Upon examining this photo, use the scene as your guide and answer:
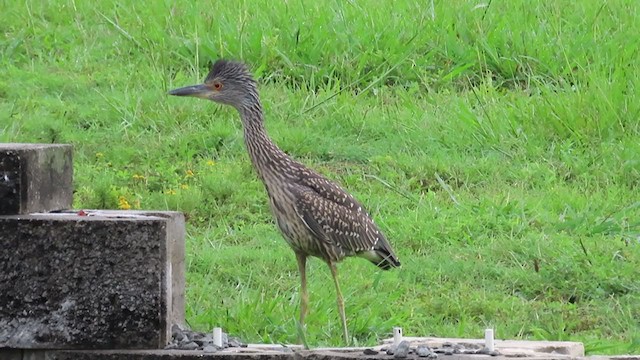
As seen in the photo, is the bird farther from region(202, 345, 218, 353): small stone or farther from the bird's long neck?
region(202, 345, 218, 353): small stone

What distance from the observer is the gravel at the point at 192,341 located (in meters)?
6.29

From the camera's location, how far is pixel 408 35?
12359mm

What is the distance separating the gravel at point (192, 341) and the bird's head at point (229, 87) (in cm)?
198

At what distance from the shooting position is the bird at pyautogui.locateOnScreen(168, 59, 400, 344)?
7.79 m

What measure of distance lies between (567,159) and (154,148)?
3.30 metres

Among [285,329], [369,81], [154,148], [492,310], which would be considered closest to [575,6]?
[369,81]

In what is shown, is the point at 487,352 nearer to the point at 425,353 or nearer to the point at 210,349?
the point at 425,353

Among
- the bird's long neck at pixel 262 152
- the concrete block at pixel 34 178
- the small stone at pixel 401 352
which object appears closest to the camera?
the small stone at pixel 401 352

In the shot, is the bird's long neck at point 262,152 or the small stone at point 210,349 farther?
the bird's long neck at point 262,152

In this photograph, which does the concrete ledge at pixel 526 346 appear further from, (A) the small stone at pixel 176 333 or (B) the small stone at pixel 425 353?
(A) the small stone at pixel 176 333

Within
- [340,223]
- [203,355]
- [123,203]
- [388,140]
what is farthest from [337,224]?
[388,140]

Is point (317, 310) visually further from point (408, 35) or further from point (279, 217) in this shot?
point (408, 35)

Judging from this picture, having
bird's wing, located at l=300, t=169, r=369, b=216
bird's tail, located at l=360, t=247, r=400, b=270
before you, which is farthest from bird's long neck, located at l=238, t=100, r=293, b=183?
bird's tail, located at l=360, t=247, r=400, b=270

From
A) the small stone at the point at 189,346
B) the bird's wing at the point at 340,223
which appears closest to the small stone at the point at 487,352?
the small stone at the point at 189,346
